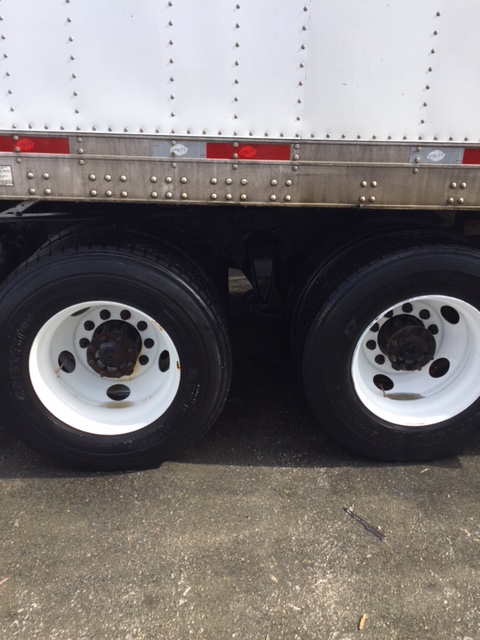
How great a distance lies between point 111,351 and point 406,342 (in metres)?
1.58

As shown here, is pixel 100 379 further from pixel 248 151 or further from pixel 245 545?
Result: pixel 248 151

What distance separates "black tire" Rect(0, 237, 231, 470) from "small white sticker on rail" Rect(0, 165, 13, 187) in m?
0.41

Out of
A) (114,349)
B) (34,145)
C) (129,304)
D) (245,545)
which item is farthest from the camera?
(114,349)

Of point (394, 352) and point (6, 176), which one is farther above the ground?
point (6, 176)

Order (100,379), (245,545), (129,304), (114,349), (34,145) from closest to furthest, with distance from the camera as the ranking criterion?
(34,145) → (245,545) → (129,304) → (114,349) → (100,379)

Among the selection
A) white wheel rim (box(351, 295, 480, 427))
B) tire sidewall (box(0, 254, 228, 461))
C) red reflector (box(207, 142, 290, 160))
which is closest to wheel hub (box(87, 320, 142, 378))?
tire sidewall (box(0, 254, 228, 461))

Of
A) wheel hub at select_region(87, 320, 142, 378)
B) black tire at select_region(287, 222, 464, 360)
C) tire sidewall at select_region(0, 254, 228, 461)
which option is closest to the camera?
tire sidewall at select_region(0, 254, 228, 461)

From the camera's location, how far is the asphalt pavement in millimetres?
2004

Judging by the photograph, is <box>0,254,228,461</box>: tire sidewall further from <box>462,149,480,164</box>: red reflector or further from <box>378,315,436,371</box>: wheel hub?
<box>462,149,480,164</box>: red reflector

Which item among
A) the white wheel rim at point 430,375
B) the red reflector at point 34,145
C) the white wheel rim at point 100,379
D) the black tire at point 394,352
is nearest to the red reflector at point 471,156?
the black tire at point 394,352

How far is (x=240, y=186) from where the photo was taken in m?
2.30

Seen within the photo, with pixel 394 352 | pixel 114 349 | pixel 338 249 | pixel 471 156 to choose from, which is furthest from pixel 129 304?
pixel 471 156

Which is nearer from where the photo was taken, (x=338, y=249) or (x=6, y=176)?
(x=6, y=176)

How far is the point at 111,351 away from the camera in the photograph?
2.73 metres
